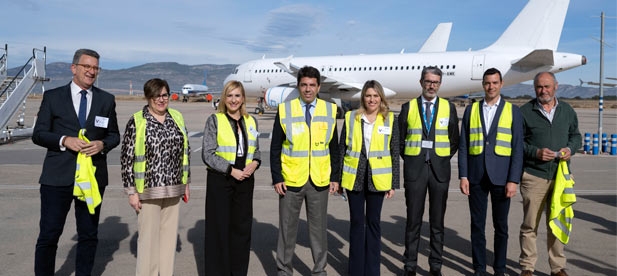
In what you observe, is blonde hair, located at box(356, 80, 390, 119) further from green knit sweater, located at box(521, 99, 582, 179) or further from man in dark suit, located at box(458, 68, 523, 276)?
green knit sweater, located at box(521, 99, 582, 179)

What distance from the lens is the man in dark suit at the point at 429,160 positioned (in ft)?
13.9

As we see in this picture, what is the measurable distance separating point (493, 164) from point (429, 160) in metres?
0.58

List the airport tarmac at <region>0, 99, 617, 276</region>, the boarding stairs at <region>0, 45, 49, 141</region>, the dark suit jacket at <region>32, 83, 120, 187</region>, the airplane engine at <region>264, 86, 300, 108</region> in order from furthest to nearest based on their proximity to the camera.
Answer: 1. the airplane engine at <region>264, 86, 300, 108</region>
2. the boarding stairs at <region>0, 45, 49, 141</region>
3. the airport tarmac at <region>0, 99, 617, 276</region>
4. the dark suit jacket at <region>32, 83, 120, 187</region>

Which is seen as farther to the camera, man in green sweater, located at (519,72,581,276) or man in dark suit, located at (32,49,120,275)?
man in green sweater, located at (519,72,581,276)

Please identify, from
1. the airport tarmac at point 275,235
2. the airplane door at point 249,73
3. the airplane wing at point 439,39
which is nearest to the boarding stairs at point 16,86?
the airport tarmac at point 275,235

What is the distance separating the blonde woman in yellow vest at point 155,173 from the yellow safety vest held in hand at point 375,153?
1.44 m

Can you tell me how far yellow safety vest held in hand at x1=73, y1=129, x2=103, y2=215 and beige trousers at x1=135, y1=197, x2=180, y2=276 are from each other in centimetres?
37

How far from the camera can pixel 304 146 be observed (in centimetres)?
398

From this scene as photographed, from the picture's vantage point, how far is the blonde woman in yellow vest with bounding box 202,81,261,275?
12.7ft

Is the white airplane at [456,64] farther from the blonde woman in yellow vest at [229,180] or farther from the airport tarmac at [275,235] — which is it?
the blonde woman in yellow vest at [229,180]

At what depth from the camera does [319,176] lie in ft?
13.1

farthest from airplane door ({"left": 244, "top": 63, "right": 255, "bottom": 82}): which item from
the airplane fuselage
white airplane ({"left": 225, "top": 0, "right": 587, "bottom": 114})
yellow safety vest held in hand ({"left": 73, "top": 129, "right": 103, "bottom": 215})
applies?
yellow safety vest held in hand ({"left": 73, "top": 129, "right": 103, "bottom": 215})

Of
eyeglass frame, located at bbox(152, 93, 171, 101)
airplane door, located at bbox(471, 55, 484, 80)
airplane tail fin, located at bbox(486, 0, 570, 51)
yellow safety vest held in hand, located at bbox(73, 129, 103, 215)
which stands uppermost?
airplane tail fin, located at bbox(486, 0, 570, 51)

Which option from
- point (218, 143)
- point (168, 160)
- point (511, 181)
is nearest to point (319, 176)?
point (218, 143)
